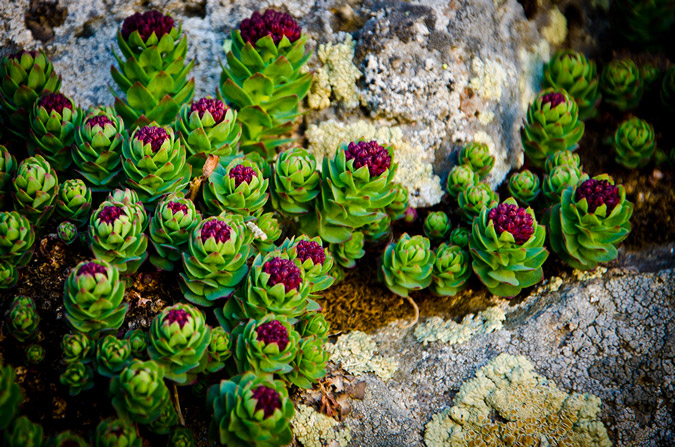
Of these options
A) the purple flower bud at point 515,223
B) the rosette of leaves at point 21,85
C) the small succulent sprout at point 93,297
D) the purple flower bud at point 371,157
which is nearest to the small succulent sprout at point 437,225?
the purple flower bud at point 515,223

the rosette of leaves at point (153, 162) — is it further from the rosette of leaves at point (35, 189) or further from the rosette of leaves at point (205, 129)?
the rosette of leaves at point (35, 189)

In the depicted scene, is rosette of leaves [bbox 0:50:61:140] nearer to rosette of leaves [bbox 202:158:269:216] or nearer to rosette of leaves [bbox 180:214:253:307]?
rosette of leaves [bbox 202:158:269:216]

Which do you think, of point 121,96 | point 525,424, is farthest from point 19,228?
point 525,424

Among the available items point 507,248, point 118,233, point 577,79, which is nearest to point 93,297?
point 118,233

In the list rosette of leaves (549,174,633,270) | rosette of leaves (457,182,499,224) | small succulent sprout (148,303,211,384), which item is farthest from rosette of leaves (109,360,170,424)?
rosette of leaves (549,174,633,270)

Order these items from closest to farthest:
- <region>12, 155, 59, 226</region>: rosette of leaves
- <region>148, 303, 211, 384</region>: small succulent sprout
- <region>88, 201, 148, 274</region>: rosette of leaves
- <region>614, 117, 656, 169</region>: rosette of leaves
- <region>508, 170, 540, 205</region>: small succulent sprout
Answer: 1. <region>148, 303, 211, 384</region>: small succulent sprout
2. <region>88, 201, 148, 274</region>: rosette of leaves
3. <region>12, 155, 59, 226</region>: rosette of leaves
4. <region>508, 170, 540, 205</region>: small succulent sprout
5. <region>614, 117, 656, 169</region>: rosette of leaves

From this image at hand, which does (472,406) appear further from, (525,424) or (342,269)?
(342,269)

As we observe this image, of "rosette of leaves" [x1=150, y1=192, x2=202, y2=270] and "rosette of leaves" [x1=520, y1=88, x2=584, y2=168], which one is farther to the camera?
"rosette of leaves" [x1=520, y1=88, x2=584, y2=168]

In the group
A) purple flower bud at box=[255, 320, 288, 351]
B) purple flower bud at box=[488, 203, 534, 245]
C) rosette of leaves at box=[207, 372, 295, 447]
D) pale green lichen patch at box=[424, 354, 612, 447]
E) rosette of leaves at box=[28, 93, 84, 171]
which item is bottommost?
pale green lichen patch at box=[424, 354, 612, 447]
